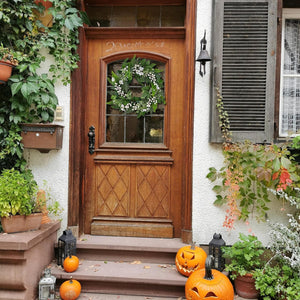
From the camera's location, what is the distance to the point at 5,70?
326 centimetres

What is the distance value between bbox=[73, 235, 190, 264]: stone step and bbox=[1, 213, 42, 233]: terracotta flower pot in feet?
1.93

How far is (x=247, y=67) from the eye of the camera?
3400 millimetres

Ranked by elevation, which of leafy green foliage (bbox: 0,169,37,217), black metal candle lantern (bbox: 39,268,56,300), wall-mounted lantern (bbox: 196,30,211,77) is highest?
wall-mounted lantern (bbox: 196,30,211,77)

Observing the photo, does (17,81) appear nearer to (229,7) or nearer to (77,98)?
(77,98)

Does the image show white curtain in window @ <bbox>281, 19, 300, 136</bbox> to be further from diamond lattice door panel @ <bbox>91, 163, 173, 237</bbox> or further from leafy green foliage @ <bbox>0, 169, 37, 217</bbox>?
leafy green foliage @ <bbox>0, 169, 37, 217</bbox>

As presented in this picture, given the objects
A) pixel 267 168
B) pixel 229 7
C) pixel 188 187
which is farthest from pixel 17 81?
pixel 267 168

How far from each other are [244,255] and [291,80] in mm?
2103

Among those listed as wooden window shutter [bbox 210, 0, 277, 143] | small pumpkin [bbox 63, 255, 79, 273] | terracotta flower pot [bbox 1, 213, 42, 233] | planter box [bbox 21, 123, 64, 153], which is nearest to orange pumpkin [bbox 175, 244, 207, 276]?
small pumpkin [bbox 63, 255, 79, 273]

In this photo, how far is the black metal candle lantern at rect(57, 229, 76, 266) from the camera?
3279 mm

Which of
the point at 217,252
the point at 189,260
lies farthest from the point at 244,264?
the point at 189,260

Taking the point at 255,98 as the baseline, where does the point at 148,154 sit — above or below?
below

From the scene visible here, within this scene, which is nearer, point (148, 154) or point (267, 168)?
point (267, 168)

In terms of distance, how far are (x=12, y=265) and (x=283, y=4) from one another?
407 centimetres

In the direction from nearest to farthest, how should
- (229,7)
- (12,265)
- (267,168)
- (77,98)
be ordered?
(12,265)
(267,168)
(229,7)
(77,98)
